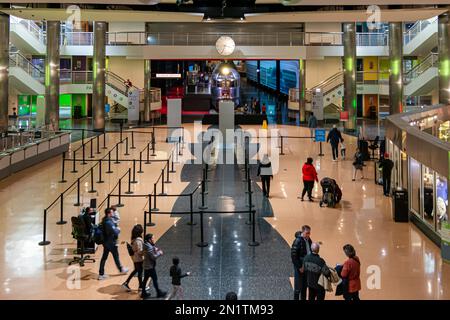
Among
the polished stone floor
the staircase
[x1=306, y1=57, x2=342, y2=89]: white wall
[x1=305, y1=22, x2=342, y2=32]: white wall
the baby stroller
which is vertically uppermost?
[x1=305, y1=22, x2=342, y2=32]: white wall

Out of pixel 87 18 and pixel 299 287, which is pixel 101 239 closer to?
pixel 299 287

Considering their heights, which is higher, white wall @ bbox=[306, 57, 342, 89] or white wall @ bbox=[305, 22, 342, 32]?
white wall @ bbox=[305, 22, 342, 32]

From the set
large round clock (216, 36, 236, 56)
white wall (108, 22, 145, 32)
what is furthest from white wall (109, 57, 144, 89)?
large round clock (216, 36, 236, 56)

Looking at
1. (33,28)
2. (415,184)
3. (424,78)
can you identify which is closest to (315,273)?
(415,184)

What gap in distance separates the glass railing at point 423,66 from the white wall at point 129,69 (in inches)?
820

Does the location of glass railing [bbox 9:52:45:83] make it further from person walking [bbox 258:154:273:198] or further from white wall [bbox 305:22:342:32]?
person walking [bbox 258:154:273:198]

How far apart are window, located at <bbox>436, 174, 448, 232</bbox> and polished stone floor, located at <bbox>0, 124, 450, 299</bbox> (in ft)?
2.06

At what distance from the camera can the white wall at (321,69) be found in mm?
40094

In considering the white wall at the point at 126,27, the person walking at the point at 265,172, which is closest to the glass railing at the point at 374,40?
the white wall at the point at 126,27

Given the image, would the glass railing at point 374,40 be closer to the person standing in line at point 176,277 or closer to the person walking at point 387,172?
the person walking at point 387,172

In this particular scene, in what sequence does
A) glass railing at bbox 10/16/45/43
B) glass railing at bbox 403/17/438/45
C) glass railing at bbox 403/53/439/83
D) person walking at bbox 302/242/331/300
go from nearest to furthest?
person walking at bbox 302/242/331/300, glass railing at bbox 403/53/439/83, glass railing at bbox 10/16/45/43, glass railing at bbox 403/17/438/45

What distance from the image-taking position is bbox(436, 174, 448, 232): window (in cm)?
999

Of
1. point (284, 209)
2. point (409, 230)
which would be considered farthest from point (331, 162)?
point (409, 230)

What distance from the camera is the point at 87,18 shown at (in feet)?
84.7
